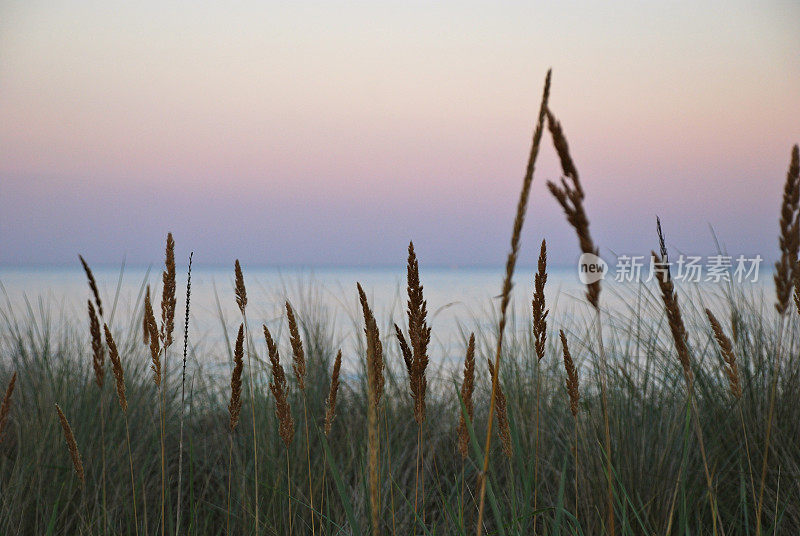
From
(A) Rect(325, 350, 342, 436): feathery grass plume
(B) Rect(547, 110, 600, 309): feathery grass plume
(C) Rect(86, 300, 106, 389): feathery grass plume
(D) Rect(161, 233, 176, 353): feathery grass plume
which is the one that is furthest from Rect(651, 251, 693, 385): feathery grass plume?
(C) Rect(86, 300, 106, 389): feathery grass plume

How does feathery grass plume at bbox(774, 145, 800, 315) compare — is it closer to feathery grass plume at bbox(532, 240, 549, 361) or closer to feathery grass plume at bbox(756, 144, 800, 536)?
feathery grass plume at bbox(756, 144, 800, 536)

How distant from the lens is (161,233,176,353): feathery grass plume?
1.91 m

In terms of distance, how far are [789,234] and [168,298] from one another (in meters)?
1.66

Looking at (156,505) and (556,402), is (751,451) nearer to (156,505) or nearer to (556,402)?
(556,402)

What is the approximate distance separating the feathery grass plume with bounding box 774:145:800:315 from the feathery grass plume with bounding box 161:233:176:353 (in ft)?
5.22

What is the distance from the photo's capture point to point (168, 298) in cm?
197

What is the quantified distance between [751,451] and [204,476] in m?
3.11

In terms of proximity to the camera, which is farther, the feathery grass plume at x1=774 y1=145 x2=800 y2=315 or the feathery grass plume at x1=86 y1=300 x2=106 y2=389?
the feathery grass plume at x1=86 y1=300 x2=106 y2=389

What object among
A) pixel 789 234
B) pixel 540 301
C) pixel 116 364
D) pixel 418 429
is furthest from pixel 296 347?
pixel 789 234

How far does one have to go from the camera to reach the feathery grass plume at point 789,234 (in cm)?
152

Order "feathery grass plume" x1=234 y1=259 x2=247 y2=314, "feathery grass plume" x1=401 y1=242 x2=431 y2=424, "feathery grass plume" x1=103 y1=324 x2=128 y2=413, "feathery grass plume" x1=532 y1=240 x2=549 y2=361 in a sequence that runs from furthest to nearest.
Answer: "feathery grass plume" x1=234 y1=259 x2=247 y2=314
"feathery grass plume" x1=103 y1=324 x2=128 y2=413
"feathery grass plume" x1=532 y1=240 x2=549 y2=361
"feathery grass plume" x1=401 y1=242 x2=431 y2=424

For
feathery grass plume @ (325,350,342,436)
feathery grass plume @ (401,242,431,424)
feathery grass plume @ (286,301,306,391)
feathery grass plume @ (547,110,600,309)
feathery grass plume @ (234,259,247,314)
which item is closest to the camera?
feathery grass plume @ (547,110,600,309)

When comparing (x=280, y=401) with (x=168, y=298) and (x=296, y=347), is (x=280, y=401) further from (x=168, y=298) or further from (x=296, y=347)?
(x=168, y=298)

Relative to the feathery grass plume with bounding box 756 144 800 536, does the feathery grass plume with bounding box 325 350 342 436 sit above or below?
below
